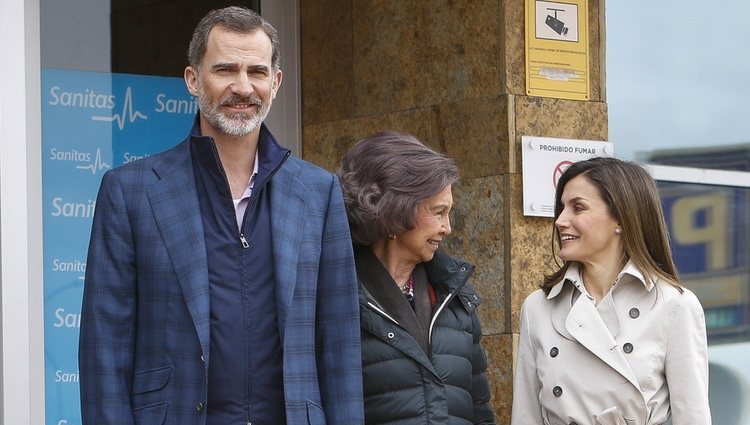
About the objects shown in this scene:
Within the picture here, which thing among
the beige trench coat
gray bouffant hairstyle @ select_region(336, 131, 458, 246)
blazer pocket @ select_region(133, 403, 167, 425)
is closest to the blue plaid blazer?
blazer pocket @ select_region(133, 403, 167, 425)

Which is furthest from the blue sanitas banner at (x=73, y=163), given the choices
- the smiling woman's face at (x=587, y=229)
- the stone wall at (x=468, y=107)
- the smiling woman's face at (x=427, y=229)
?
Result: the smiling woman's face at (x=587, y=229)

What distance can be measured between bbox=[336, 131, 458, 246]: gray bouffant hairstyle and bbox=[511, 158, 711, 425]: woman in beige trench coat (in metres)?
0.43

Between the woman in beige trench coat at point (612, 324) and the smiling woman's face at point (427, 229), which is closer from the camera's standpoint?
the woman in beige trench coat at point (612, 324)

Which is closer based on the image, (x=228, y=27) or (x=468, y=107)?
(x=228, y=27)

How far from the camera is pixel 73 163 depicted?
5.85m

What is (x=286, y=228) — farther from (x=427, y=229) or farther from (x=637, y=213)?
(x=637, y=213)

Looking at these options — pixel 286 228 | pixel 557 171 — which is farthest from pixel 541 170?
pixel 286 228

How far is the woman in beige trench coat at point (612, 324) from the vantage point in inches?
171

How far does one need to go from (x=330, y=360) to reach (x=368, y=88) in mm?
2587

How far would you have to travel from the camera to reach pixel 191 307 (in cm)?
384

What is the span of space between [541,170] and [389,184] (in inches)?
62.8

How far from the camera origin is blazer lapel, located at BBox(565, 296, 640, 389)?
4355 millimetres

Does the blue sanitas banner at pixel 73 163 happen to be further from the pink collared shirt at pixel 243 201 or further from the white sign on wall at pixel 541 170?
the pink collared shirt at pixel 243 201

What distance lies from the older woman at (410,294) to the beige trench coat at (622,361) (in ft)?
0.77
